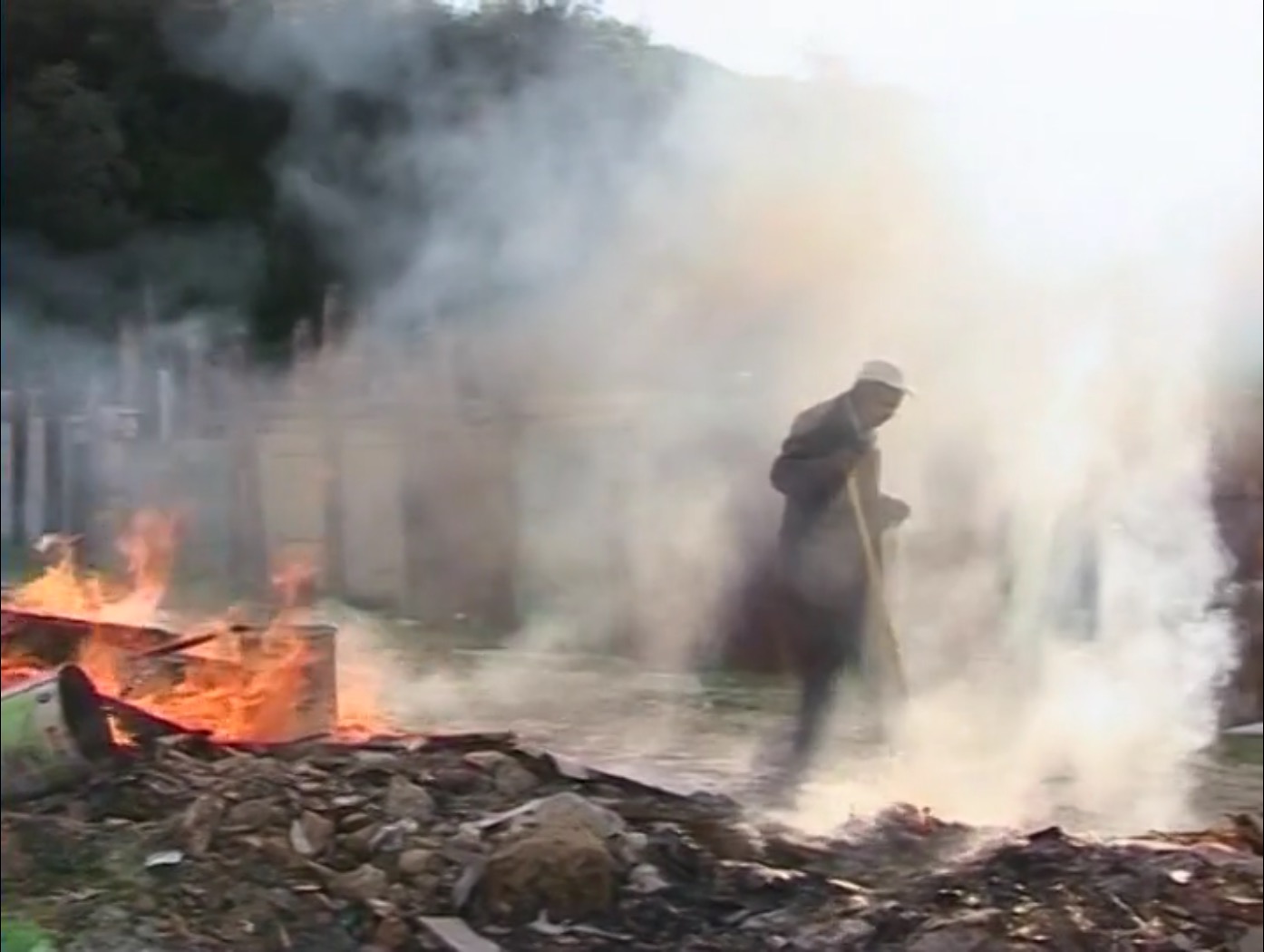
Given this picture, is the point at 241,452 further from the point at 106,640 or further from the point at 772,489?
the point at 772,489

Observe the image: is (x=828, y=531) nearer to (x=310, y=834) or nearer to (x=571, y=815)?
(x=571, y=815)

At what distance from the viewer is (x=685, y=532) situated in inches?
68.6

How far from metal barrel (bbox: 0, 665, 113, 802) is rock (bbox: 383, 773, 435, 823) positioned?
0.91ft

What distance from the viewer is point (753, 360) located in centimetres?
176

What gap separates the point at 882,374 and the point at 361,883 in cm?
79

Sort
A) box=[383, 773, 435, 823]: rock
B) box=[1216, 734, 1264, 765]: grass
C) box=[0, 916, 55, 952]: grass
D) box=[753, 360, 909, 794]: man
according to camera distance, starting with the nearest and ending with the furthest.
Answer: box=[0, 916, 55, 952]: grass < box=[383, 773, 435, 823]: rock < box=[753, 360, 909, 794]: man < box=[1216, 734, 1264, 765]: grass

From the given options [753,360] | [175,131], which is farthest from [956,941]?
[175,131]

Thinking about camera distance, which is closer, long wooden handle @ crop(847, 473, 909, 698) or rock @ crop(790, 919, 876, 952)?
rock @ crop(790, 919, 876, 952)

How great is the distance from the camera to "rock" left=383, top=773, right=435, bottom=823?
5.36ft

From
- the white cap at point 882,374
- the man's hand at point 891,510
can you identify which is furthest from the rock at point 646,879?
the white cap at point 882,374

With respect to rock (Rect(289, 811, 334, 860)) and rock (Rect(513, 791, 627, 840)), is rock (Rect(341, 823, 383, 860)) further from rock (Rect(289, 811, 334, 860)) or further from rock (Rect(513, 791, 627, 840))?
rock (Rect(513, 791, 627, 840))

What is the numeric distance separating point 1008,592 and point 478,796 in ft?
2.16

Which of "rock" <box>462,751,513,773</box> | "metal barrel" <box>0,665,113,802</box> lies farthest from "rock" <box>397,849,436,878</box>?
"metal barrel" <box>0,665,113,802</box>

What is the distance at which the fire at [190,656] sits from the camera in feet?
5.15
